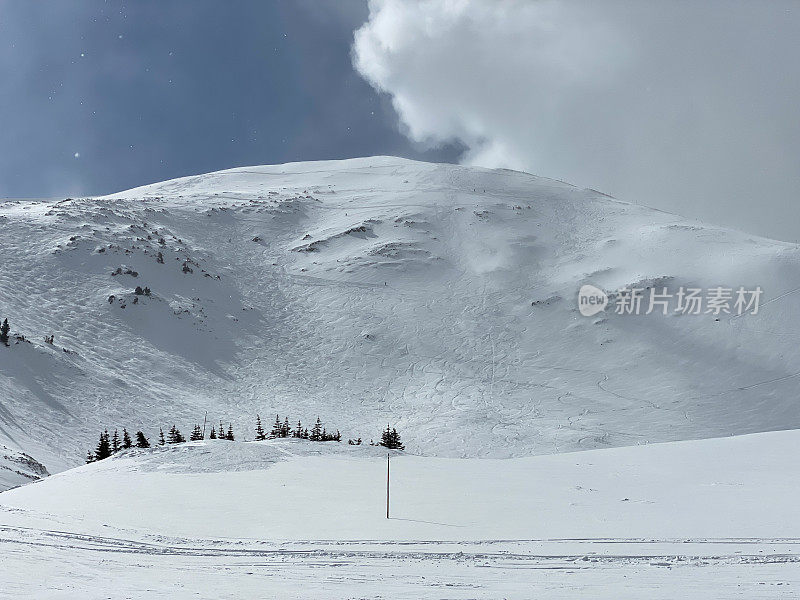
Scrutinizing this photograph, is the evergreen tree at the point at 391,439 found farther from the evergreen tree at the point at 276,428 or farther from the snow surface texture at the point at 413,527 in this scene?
the snow surface texture at the point at 413,527

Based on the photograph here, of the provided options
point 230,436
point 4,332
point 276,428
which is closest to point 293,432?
point 276,428

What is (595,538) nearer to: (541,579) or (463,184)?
A: (541,579)

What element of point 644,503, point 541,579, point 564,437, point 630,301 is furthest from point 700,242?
point 541,579

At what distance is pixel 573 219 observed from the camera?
8262 cm

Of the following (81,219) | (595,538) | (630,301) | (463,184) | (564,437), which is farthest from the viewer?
(463,184)

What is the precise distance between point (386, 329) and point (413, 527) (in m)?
42.7

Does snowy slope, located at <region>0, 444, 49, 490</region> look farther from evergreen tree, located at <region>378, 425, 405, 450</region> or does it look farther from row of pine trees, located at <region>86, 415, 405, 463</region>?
evergreen tree, located at <region>378, 425, 405, 450</region>

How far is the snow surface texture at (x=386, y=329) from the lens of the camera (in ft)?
123

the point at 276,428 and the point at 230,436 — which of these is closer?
the point at 230,436

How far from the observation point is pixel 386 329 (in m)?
54.4

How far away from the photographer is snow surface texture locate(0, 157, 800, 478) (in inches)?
A: 1476

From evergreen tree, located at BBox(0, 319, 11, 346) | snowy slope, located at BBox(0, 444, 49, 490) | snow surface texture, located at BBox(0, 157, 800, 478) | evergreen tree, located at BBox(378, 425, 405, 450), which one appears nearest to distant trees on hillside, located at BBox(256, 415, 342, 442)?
snow surface texture, located at BBox(0, 157, 800, 478)

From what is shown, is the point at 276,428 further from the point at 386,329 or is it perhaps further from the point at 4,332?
the point at 386,329

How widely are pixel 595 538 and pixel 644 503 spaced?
3.57 meters
